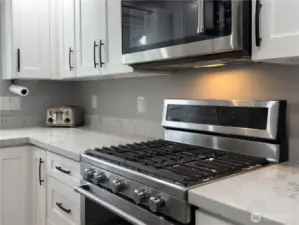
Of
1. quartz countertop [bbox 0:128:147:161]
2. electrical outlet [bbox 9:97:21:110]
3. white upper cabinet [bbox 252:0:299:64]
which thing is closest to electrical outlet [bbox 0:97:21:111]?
electrical outlet [bbox 9:97:21:110]

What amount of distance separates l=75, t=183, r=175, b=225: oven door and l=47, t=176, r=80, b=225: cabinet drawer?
0.15 meters

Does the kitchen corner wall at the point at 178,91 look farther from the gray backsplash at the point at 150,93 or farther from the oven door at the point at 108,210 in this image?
the oven door at the point at 108,210

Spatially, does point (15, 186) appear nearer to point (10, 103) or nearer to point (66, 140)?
point (66, 140)

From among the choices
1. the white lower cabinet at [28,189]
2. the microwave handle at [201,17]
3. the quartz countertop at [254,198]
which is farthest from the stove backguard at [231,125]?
the white lower cabinet at [28,189]

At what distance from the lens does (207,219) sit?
0.98 metres

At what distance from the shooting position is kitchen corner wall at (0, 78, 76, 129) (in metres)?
2.82

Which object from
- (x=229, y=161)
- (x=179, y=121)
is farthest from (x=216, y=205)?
(x=179, y=121)

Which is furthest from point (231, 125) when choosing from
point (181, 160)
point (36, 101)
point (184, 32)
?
point (36, 101)

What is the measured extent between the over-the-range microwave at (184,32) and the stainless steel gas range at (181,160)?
29cm

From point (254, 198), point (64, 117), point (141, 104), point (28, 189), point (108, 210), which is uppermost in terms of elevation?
point (141, 104)

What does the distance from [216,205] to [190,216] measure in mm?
143

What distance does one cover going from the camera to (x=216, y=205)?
92 centimetres

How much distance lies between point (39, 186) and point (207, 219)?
1.53 metres

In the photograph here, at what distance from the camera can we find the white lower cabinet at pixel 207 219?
933 millimetres
